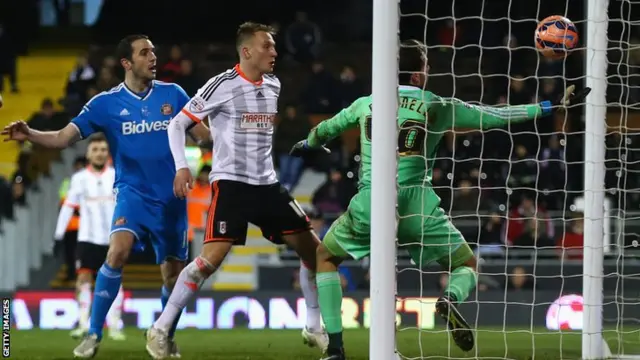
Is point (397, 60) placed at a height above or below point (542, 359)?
above

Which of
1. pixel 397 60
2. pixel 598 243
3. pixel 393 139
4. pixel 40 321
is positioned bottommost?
pixel 40 321

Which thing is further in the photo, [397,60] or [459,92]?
[459,92]

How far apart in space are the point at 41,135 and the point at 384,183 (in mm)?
2722

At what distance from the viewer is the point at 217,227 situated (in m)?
7.59

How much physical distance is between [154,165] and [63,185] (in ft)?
26.9

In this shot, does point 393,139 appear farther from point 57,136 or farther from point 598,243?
point 57,136

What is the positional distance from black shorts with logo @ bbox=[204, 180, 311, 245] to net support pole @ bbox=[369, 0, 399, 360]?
1670mm

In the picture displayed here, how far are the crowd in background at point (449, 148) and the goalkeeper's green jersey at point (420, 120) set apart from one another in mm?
6946

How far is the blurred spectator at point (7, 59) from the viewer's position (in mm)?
20420

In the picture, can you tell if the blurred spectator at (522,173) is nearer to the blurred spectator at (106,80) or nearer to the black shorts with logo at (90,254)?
the blurred spectator at (106,80)

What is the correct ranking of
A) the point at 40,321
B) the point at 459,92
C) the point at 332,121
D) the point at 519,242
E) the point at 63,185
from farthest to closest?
the point at 459,92, the point at 63,185, the point at 519,242, the point at 40,321, the point at 332,121

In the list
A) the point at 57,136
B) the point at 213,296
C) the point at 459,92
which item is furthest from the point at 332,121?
the point at 459,92

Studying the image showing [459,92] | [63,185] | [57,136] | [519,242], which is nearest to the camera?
[57,136]

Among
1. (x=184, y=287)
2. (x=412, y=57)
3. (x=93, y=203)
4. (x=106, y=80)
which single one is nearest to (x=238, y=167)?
(x=184, y=287)
